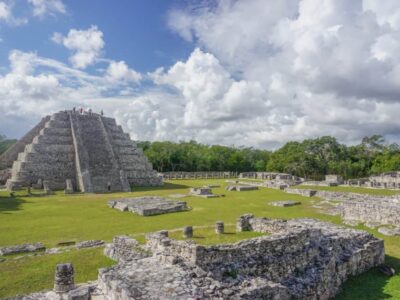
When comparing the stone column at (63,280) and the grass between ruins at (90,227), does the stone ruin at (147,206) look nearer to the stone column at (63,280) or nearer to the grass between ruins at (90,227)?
the grass between ruins at (90,227)

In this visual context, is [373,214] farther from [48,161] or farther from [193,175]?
[193,175]

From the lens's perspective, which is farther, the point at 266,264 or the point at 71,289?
the point at 266,264

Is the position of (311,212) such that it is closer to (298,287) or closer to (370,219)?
(370,219)

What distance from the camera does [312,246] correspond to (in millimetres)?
10156

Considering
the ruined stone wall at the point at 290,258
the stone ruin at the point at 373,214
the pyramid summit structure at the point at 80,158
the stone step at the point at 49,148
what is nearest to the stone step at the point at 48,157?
the pyramid summit structure at the point at 80,158

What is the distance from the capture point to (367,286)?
10.2 m

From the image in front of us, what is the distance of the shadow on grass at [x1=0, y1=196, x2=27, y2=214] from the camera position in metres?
22.2

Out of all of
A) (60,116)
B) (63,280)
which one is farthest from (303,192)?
(60,116)

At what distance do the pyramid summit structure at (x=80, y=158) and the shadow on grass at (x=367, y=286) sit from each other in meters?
27.0

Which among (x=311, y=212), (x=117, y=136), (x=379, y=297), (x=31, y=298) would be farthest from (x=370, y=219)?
(x=117, y=136)

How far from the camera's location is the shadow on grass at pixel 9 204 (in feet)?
72.8

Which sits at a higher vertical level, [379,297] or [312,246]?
[312,246]

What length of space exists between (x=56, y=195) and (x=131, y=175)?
422 inches

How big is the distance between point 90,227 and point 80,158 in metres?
23.1
